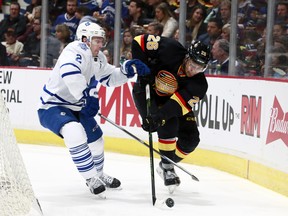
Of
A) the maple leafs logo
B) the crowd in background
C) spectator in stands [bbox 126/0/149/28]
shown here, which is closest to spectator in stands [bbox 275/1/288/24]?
the crowd in background

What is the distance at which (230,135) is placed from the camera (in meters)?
6.62

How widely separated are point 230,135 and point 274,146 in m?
1.01

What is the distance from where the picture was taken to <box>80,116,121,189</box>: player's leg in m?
5.28

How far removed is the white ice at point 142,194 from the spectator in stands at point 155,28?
4.69ft

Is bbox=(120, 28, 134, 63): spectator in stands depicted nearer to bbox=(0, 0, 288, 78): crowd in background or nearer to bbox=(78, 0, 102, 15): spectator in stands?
bbox=(0, 0, 288, 78): crowd in background

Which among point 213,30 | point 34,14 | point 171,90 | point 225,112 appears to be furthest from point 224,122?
point 34,14

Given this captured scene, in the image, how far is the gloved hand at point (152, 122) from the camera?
16.8 ft

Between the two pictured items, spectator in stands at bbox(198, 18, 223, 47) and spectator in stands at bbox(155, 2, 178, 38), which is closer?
spectator in stands at bbox(198, 18, 223, 47)

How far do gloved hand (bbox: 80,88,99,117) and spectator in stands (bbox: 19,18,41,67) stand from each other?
3.77 metres

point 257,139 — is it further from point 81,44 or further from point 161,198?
point 81,44

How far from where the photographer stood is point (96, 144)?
5371 millimetres

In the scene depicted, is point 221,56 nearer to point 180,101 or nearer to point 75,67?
point 180,101

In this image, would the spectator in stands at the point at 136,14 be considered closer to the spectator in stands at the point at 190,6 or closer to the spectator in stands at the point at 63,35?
the spectator in stands at the point at 190,6

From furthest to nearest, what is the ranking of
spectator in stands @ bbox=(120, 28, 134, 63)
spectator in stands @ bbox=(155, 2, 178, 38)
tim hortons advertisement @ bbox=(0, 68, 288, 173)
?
spectator in stands @ bbox=(120, 28, 134, 63)
spectator in stands @ bbox=(155, 2, 178, 38)
tim hortons advertisement @ bbox=(0, 68, 288, 173)
